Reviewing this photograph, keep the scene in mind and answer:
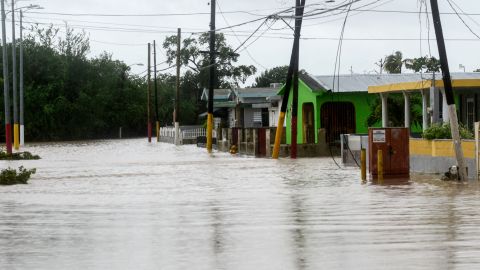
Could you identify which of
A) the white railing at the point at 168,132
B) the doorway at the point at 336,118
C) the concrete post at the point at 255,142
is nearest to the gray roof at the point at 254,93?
the white railing at the point at 168,132

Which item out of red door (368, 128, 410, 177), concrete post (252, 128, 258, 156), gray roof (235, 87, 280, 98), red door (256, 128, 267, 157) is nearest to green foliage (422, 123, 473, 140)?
red door (368, 128, 410, 177)

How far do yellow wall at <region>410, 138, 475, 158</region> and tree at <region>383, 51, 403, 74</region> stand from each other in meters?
67.8

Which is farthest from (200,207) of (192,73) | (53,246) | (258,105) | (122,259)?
(192,73)

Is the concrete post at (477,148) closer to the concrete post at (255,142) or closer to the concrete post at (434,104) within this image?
the concrete post at (434,104)

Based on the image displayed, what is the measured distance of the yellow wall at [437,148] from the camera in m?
26.9

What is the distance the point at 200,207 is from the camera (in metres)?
19.4

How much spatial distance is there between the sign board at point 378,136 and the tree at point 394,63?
70.5m

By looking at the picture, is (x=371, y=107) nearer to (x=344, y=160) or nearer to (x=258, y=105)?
(x=344, y=160)

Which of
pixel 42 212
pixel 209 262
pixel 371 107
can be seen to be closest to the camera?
pixel 209 262

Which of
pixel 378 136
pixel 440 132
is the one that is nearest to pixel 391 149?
pixel 378 136

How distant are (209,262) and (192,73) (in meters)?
118

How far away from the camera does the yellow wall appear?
88.2ft

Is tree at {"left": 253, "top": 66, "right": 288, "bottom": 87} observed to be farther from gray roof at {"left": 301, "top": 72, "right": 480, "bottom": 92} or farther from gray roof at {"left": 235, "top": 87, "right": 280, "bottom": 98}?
gray roof at {"left": 301, "top": 72, "right": 480, "bottom": 92}

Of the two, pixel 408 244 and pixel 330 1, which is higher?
pixel 330 1
